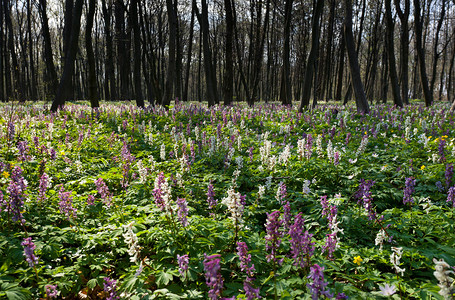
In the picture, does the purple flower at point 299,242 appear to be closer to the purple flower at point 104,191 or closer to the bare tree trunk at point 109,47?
the purple flower at point 104,191

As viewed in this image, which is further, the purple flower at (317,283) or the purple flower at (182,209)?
the purple flower at (182,209)

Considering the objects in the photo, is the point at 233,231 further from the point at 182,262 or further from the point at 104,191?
the point at 104,191

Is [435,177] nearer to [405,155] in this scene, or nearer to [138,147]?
[405,155]

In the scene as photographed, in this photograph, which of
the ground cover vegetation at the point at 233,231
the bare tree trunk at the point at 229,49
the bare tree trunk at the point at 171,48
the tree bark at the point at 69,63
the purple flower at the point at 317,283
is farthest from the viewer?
the bare tree trunk at the point at 229,49

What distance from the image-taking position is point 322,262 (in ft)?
8.71

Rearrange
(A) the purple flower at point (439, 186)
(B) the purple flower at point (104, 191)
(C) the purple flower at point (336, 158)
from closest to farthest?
(B) the purple flower at point (104, 191) < (A) the purple flower at point (439, 186) < (C) the purple flower at point (336, 158)

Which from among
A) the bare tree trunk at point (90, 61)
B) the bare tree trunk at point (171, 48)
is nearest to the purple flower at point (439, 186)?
the bare tree trunk at point (171, 48)

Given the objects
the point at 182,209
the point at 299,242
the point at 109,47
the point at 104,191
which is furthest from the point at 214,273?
the point at 109,47

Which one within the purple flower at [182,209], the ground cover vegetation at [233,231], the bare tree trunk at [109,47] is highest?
the bare tree trunk at [109,47]

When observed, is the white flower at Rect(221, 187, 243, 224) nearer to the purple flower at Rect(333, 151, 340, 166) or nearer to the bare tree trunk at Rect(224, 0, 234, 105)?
the purple flower at Rect(333, 151, 340, 166)

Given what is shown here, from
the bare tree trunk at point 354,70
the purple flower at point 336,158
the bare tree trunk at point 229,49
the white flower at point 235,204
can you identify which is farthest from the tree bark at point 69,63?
the white flower at point 235,204

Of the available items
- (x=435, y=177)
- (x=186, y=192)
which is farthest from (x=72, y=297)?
(x=435, y=177)

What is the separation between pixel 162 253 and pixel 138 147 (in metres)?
5.17

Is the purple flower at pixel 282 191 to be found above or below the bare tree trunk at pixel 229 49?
below
